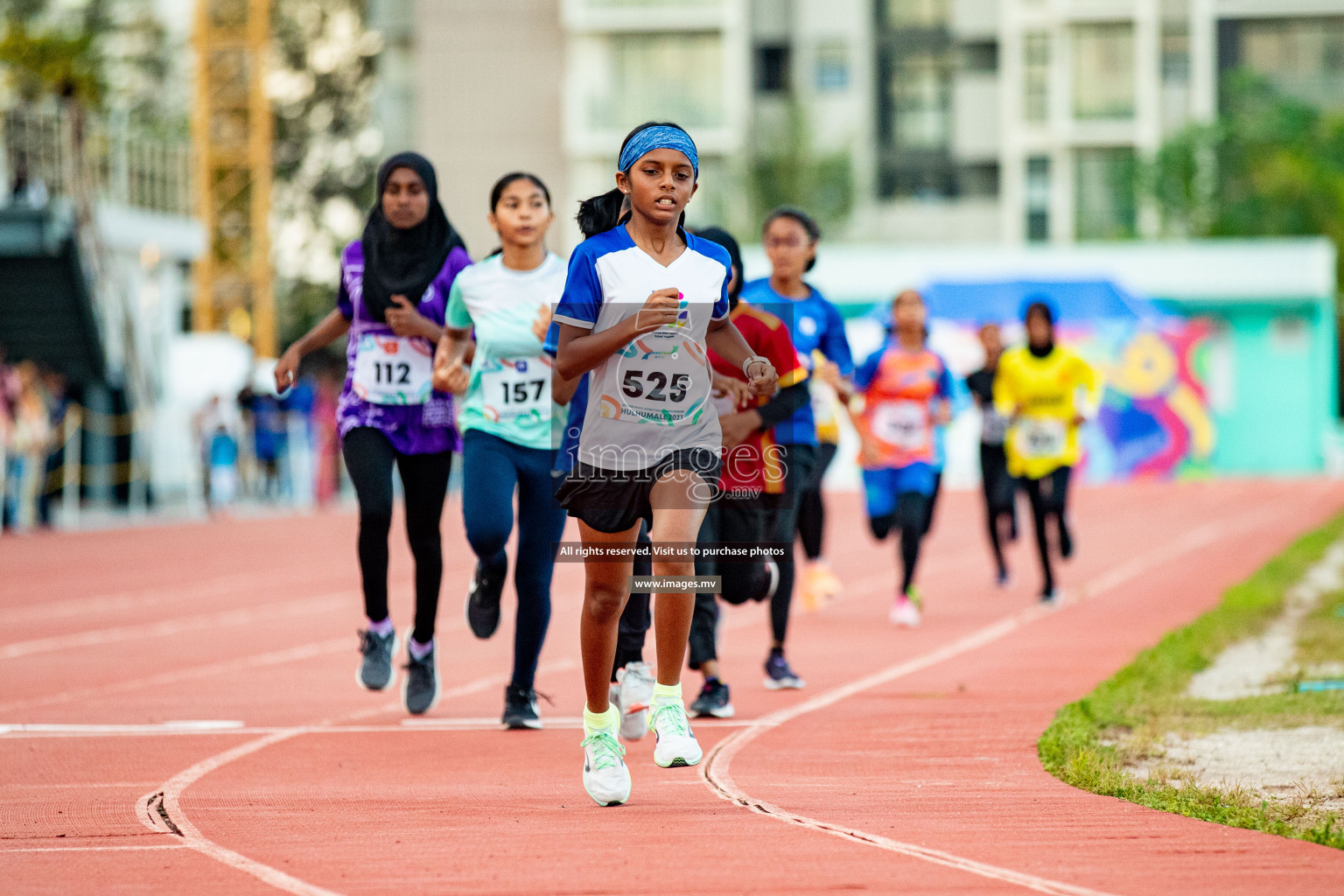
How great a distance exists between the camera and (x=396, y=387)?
828 centimetres

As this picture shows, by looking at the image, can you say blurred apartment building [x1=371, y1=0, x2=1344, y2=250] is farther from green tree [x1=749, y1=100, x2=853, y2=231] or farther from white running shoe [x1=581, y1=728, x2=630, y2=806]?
white running shoe [x1=581, y1=728, x2=630, y2=806]

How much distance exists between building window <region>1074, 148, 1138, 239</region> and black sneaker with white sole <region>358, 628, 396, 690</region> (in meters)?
49.7

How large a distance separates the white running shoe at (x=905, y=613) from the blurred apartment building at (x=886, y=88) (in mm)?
42118

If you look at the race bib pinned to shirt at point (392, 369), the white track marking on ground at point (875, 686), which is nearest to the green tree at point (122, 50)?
the white track marking on ground at point (875, 686)

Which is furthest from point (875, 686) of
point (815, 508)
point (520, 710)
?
point (520, 710)

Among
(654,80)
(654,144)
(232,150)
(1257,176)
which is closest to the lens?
(654,144)

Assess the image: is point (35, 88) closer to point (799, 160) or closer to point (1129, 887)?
point (799, 160)

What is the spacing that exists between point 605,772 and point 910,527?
6.80 metres

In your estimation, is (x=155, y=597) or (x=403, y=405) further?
(x=155, y=597)

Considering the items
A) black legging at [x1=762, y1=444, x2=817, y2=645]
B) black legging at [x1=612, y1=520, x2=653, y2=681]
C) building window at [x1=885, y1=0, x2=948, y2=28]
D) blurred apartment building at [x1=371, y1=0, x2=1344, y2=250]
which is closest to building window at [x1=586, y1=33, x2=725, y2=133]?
blurred apartment building at [x1=371, y1=0, x2=1344, y2=250]

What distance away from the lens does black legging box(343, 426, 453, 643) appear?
27.2 feet

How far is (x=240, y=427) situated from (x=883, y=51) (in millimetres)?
30734

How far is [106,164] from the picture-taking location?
34094 millimetres

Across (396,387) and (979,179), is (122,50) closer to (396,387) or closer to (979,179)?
(979,179)
